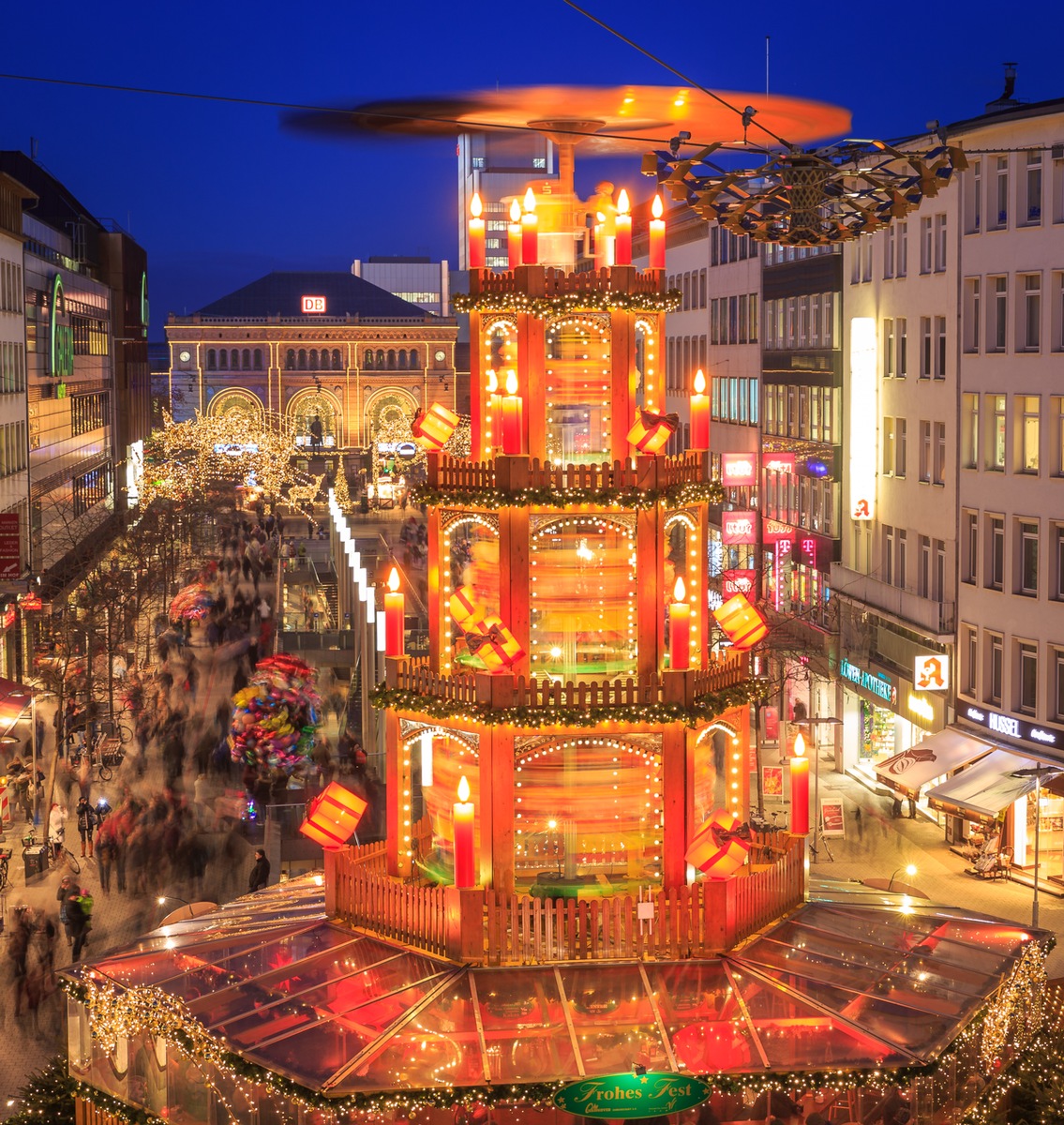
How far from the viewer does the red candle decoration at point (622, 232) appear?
63.5 feet

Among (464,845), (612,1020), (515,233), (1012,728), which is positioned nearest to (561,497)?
(515,233)

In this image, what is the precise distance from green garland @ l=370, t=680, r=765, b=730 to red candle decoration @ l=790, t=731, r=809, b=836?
0.81 meters

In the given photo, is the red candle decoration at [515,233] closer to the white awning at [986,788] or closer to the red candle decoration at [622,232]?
the red candle decoration at [622,232]

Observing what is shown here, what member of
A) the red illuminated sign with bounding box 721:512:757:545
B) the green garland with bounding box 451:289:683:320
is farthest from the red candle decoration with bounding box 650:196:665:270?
the red illuminated sign with bounding box 721:512:757:545

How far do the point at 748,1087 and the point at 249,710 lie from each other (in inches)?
674

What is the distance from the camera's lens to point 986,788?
32.3 m

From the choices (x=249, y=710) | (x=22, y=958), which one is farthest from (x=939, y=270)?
(x=22, y=958)

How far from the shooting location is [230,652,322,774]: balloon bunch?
30.9m

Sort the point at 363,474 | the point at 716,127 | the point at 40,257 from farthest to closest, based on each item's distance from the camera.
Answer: the point at 363,474 < the point at 40,257 < the point at 716,127

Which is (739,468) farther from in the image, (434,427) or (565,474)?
(565,474)

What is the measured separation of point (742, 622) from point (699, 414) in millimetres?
2262

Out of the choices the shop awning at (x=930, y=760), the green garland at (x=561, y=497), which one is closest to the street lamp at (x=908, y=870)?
the shop awning at (x=930, y=760)

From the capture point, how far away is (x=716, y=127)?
19.2 m

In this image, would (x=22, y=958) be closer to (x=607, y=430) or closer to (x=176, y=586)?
(x=607, y=430)
